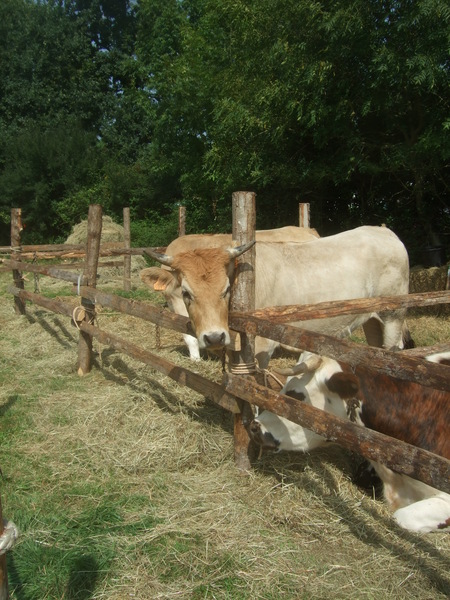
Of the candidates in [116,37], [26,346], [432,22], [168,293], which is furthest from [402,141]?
[116,37]

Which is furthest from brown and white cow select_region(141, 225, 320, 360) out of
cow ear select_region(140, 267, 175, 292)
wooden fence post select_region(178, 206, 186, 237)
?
wooden fence post select_region(178, 206, 186, 237)

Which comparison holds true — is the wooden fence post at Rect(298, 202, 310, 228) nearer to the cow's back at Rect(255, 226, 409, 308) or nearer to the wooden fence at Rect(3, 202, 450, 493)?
the cow's back at Rect(255, 226, 409, 308)

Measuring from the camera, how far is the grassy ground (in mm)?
2551

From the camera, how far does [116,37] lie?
31.9 metres

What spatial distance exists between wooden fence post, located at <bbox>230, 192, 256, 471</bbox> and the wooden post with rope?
2.84m

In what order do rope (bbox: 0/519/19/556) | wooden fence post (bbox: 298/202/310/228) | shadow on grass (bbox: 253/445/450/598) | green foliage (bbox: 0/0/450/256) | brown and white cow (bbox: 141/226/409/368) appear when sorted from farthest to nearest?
green foliage (bbox: 0/0/450/256) < wooden fence post (bbox: 298/202/310/228) < brown and white cow (bbox: 141/226/409/368) < shadow on grass (bbox: 253/445/450/598) < rope (bbox: 0/519/19/556)

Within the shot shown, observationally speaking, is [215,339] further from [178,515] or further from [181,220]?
[181,220]

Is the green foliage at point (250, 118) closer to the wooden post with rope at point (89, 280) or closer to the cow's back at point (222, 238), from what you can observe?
the cow's back at point (222, 238)

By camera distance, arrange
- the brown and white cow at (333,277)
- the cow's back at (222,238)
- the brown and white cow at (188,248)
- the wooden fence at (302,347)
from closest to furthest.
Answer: the wooden fence at (302,347) → the brown and white cow at (188,248) → the brown and white cow at (333,277) → the cow's back at (222,238)

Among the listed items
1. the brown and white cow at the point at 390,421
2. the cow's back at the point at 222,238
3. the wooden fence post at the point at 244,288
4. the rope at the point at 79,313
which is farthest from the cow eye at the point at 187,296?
the rope at the point at 79,313

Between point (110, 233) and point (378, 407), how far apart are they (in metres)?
14.7

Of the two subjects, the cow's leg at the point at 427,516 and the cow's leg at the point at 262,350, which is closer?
the cow's leg at the point at 427,516

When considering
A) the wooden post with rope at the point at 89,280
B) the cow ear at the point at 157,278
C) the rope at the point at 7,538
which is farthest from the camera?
the wooden post with rope at the point at 89,280

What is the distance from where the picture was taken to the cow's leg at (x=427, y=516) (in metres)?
2.94
